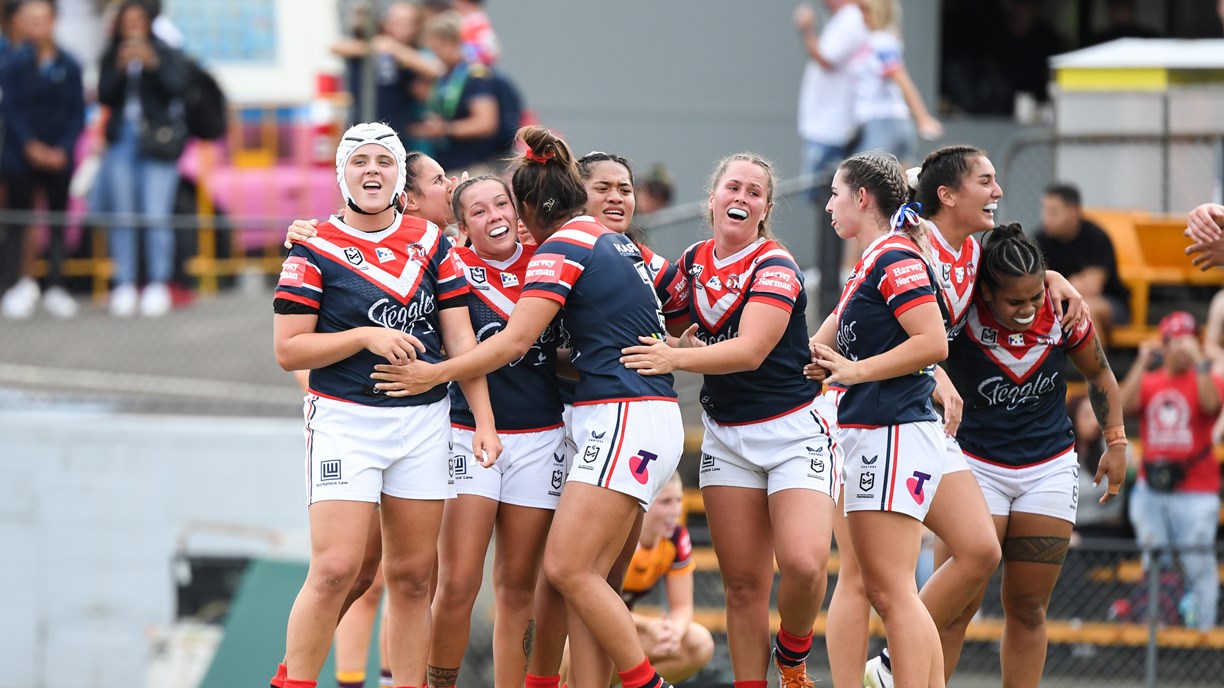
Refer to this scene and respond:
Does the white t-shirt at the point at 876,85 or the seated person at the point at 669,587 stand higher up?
the white t-shirt at the point at 876,85

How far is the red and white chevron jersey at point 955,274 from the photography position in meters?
5.33

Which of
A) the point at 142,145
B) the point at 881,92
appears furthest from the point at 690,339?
the point at 142,145

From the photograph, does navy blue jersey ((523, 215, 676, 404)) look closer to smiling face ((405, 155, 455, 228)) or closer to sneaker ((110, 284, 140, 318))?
smiling face ((405, 155, 455, 228))

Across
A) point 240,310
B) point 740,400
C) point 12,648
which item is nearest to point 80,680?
point 12,648

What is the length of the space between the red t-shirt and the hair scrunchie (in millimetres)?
4554

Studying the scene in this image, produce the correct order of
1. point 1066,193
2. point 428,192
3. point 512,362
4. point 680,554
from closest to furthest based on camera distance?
point 512,362 < point 428,192 < point 680,554 < point 1066,193

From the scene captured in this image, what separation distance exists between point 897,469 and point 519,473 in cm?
127

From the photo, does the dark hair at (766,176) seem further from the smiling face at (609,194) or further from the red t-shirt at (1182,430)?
the red t-shirt at (1182,430)

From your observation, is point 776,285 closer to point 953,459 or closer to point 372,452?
point 953,459

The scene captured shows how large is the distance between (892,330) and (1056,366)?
74 centimetres

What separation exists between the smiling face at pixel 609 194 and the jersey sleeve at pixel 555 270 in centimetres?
37

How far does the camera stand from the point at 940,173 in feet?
17.7

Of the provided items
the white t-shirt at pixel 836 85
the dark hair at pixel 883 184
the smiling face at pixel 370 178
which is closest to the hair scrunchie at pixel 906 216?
the dark hair at pixel 883 184

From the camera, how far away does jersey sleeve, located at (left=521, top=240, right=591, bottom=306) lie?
199 inches
